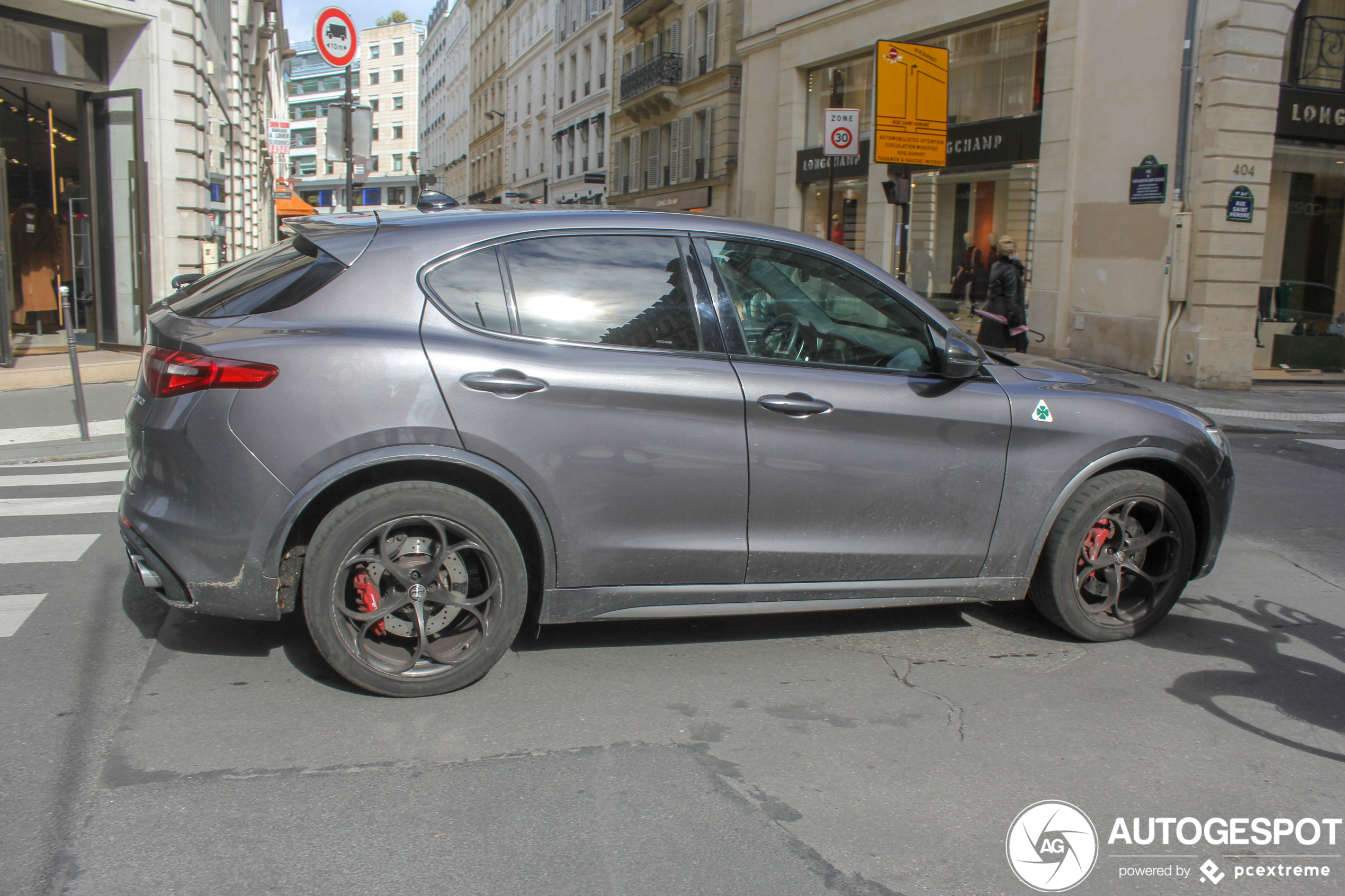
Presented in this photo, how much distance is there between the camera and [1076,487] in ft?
14.0

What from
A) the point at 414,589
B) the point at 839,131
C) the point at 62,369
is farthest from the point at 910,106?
the point at 414,589

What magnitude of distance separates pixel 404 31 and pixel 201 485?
105 m

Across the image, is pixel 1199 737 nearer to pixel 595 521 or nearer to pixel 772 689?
pixel 772 689

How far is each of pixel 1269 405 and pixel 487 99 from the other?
66.5 m

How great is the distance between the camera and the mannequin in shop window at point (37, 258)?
13.6 metres

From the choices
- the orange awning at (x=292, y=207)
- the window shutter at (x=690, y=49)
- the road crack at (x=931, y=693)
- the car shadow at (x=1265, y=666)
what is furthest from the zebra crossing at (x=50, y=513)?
the window shutter at (x=690, y=49)

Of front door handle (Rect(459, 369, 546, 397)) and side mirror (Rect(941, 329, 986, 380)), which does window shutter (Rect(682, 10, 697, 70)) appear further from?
front door handle (Rect(459, 369, 546, 397))

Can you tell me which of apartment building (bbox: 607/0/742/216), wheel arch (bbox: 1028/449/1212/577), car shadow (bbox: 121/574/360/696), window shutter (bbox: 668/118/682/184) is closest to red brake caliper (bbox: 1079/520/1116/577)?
wheel arch (bbox: 1028/449/1212/577)

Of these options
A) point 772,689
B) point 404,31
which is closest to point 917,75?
point 772,689

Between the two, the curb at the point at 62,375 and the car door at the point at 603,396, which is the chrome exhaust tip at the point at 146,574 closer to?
the car door at the point at 603,396

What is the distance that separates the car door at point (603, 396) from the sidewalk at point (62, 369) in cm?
882

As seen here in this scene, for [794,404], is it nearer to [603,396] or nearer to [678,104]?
[603,396]

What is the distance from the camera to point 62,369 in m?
11.9

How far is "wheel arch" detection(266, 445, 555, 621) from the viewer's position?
3463 millimetres
